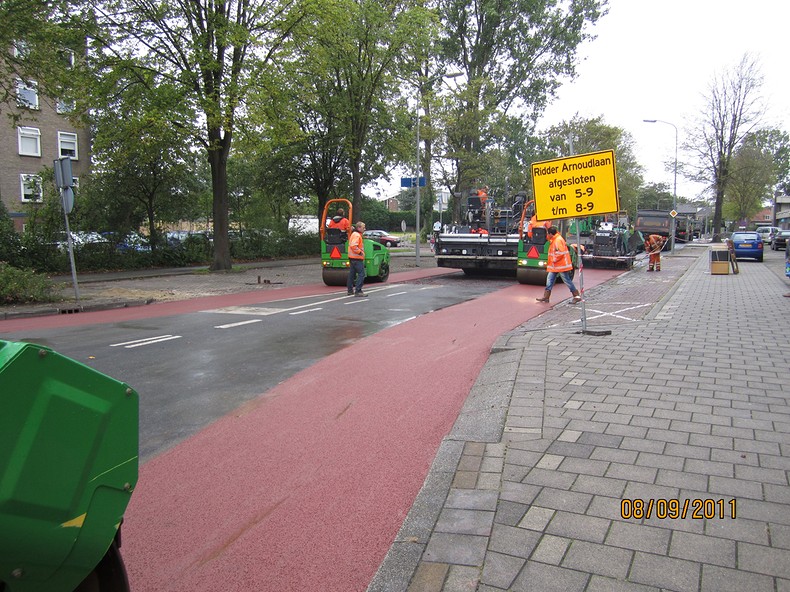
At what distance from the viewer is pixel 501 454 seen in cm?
392

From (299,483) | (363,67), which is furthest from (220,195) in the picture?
(299,483)

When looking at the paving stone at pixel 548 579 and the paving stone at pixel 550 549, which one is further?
the paving stone at pixel 550 549

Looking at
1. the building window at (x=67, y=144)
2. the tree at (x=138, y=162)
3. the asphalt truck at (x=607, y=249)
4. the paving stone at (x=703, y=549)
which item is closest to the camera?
the paving stone at (x=703, y=549)

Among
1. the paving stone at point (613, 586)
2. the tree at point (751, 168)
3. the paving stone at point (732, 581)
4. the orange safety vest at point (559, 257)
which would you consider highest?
the tree at point (751, 168)

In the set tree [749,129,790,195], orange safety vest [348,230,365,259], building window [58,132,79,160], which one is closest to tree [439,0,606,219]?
orange safety vest [348,230,365,259]

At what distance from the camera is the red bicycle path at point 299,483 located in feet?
9.43

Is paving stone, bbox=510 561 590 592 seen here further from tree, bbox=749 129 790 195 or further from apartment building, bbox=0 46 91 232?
tree, bbox=749 129 790 195

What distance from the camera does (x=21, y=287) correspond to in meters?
12.8

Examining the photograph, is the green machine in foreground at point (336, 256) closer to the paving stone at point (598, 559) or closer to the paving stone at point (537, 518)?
the paving stone at point (537, 518)

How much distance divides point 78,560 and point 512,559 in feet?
6.07

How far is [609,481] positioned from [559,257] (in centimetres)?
914

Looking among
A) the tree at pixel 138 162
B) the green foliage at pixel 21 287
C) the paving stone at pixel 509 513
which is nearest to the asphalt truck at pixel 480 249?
the tree at pixel 138 162
